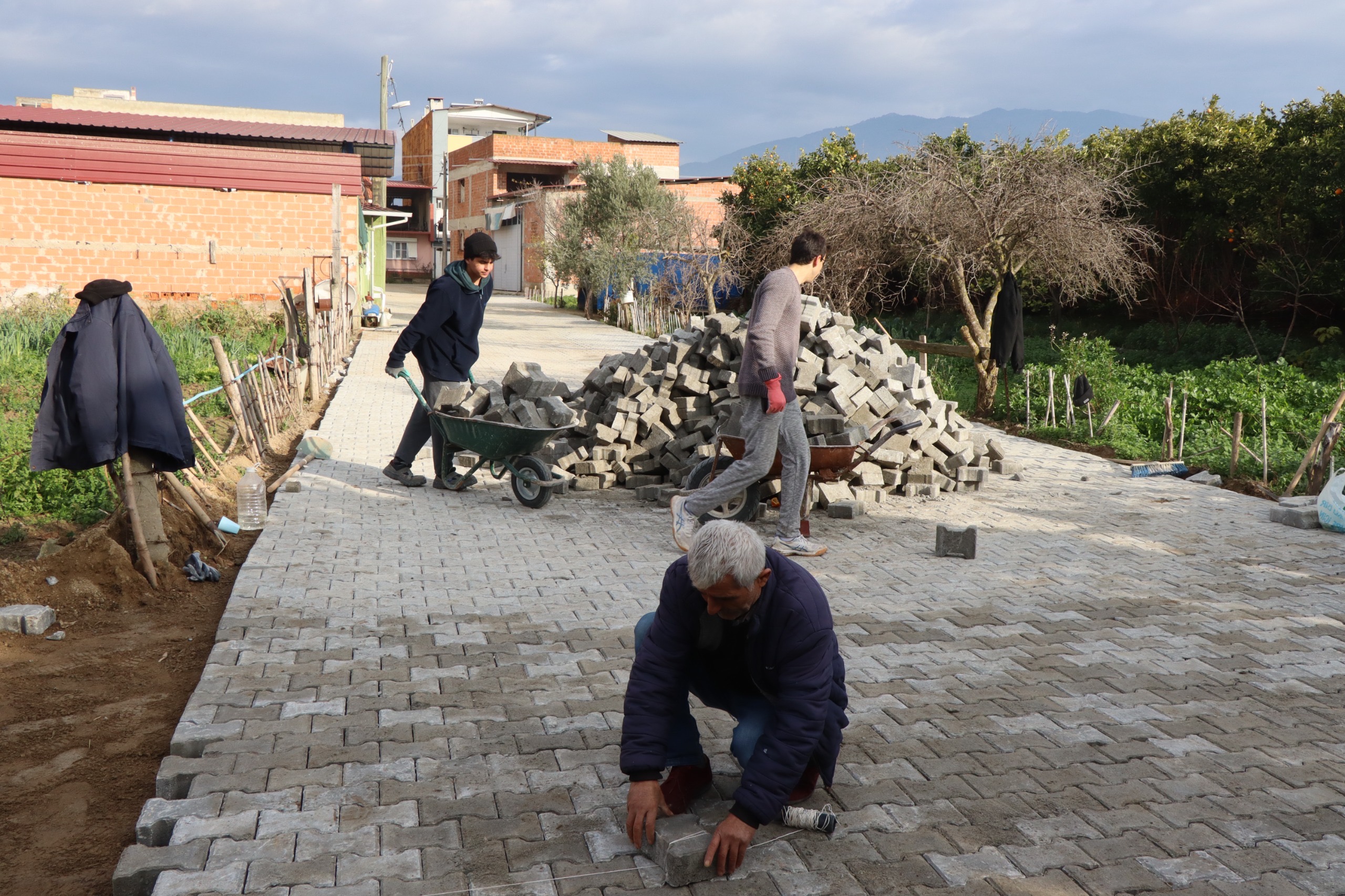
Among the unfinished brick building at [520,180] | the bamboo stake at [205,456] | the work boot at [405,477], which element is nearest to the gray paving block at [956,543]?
the work boot at [405,477]

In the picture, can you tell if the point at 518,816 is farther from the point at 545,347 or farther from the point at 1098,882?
the point at 545,347

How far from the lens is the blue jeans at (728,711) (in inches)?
124

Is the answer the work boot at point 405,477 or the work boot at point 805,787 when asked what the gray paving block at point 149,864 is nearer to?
the work boot at point 805,787

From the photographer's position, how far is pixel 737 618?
2.89 metres

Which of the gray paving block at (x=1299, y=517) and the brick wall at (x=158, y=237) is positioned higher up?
the brick wall at (x=158, y=237)

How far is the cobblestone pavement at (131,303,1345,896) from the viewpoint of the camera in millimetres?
2996

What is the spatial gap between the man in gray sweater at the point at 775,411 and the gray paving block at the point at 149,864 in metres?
3.34

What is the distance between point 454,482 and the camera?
8398 mm

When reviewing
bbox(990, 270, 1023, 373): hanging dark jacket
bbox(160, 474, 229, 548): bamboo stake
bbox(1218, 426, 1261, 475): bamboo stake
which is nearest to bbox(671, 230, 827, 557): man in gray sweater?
bbox(160, 474, 229, 548): bamboo stake

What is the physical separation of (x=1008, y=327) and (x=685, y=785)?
9.42m

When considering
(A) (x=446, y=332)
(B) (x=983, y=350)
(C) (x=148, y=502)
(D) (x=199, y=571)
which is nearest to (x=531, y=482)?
(A) (x=446, y=332)

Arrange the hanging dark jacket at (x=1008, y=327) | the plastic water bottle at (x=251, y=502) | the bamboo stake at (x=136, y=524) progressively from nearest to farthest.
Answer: the bamboo stake at (x=136, y=524) → the plastic water bottle at (x=251, y=502) → the hanging dark jacket at (x=1008, y=327)

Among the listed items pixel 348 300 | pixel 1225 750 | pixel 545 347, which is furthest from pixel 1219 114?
pixel 1225 750

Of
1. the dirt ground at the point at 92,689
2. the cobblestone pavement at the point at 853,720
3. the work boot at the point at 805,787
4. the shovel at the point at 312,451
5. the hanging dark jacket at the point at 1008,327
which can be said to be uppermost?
the hanging dark jacket at the point at 1008,327
